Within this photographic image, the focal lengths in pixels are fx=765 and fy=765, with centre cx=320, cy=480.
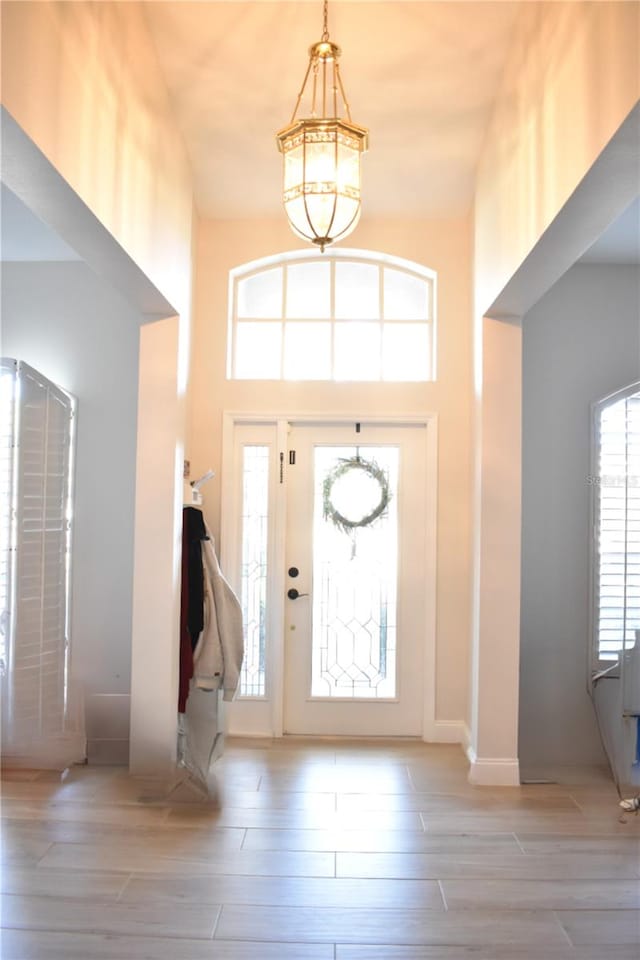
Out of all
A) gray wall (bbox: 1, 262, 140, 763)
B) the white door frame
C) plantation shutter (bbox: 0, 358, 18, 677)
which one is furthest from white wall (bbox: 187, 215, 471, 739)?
plantation shutter (bbox: 0, 358, 18, 677)

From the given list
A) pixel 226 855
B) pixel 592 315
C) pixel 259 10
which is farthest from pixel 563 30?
pixel 226 855

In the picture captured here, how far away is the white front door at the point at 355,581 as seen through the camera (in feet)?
15.8

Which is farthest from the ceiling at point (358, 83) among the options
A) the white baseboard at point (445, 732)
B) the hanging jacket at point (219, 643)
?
the white baseboard at point (445, 732)

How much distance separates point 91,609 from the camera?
4801 mm

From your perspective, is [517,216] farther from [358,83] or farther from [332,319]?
[332,319]

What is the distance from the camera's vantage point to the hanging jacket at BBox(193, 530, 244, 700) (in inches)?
167

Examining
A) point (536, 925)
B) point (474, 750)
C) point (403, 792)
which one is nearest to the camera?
point (536, 925)

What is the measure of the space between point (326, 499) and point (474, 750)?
1725mm

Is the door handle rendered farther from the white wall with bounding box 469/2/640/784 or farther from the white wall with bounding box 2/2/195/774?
the white wall with bounding box 469/2/640/784

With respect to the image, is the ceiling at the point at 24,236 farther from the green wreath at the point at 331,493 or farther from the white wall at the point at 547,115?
the white wall at the point at 547,115

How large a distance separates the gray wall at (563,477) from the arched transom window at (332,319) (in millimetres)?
736

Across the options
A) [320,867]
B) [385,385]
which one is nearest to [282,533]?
[385,385]

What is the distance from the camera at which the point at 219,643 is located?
14.0ft

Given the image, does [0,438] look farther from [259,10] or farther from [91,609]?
[259,10]
